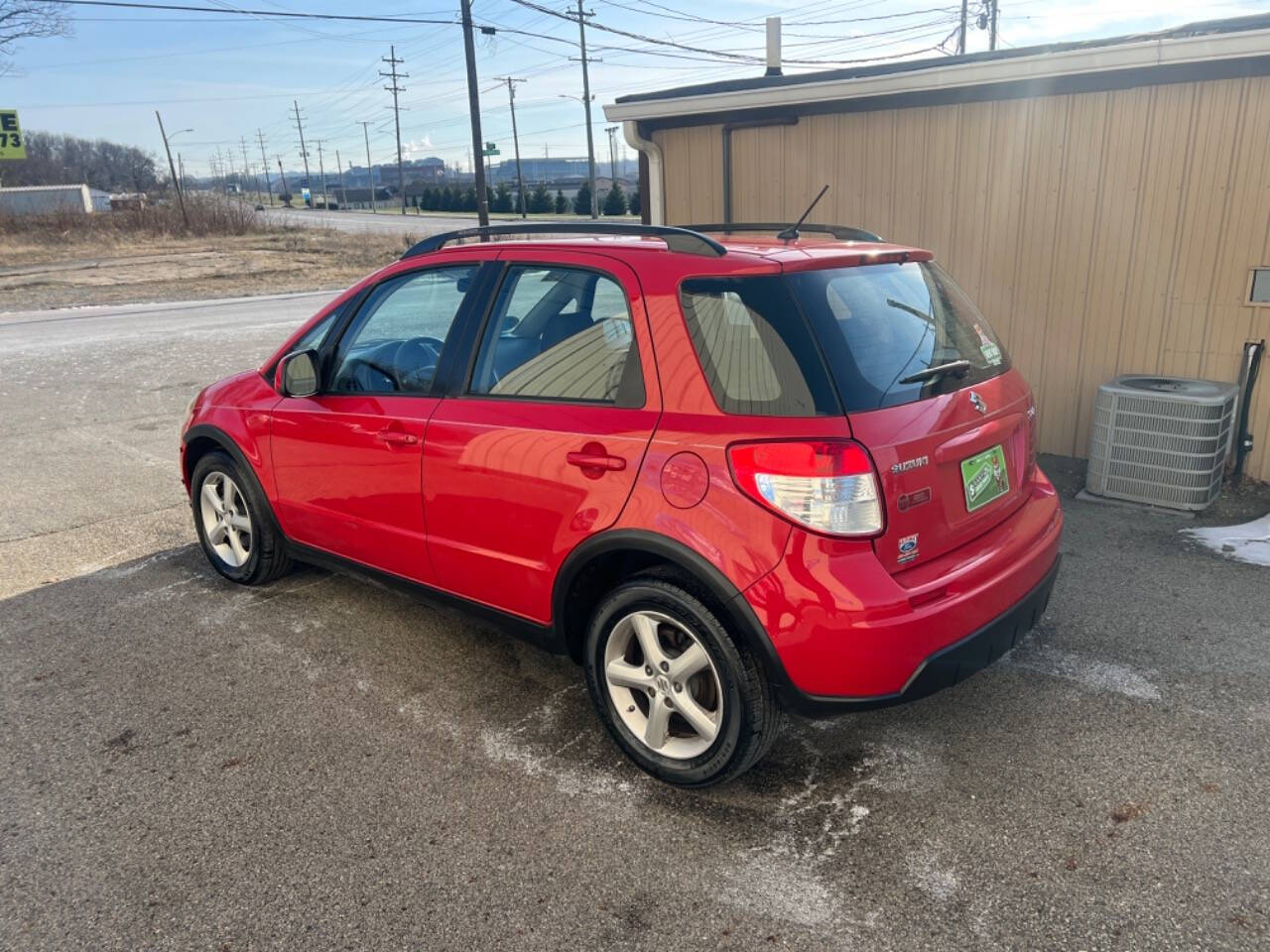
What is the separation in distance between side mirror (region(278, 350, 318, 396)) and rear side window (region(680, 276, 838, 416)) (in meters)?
1.81

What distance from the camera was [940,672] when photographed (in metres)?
2.60

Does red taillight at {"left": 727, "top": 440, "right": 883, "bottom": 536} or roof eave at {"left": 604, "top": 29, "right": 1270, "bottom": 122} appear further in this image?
roof eave at {"left": 604, "top": 29, "right": 1270, "bottom": 122}

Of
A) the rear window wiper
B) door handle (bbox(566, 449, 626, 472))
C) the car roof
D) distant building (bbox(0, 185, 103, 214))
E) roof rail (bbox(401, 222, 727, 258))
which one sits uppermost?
distant building (bbox(0, 185, 103, 214))

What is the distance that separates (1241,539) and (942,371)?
306cm

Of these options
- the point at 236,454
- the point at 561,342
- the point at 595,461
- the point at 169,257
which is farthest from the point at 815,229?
the point at 169,257

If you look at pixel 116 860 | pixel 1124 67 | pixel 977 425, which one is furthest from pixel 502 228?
pixel 1124 67

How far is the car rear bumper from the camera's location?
8.04 feet

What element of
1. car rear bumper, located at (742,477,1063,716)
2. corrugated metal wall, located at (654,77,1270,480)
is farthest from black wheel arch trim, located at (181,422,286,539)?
corrugated metal wall, located at (654,77,1270,480)

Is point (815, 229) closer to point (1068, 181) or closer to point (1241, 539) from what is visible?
point (1241, 539)

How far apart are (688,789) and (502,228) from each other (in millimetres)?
2119

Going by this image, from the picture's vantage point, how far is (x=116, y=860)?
103 inches

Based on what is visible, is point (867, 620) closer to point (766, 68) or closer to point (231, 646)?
point (231, 646)

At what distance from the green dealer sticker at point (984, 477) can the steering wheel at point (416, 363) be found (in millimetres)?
1877

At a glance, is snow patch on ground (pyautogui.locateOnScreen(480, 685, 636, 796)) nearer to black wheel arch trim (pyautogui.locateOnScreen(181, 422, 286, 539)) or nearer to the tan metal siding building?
black wheel arch trim (pyautogui.locateOnScreen(181, 422, 286, 539))
